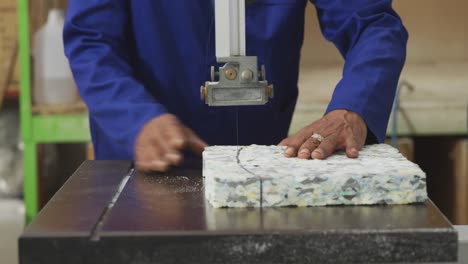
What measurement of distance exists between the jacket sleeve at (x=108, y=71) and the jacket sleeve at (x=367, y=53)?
1.20ft

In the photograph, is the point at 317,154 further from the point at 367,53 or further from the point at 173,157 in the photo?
the point at 367,53

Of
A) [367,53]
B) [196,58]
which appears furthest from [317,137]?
[196,58]

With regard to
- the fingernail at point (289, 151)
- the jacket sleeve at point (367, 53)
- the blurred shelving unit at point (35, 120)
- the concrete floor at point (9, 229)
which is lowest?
the concrete floor at point (9, 229)

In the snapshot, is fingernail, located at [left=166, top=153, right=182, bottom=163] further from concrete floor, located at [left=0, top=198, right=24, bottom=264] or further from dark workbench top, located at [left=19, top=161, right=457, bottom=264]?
concrete floor, located at [left=0, top=198, right=24, bottom=264]

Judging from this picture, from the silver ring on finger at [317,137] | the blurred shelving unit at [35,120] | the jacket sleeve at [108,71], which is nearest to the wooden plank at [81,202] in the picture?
the jacket sleeve at [108,71]

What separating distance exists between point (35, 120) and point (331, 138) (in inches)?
65.5

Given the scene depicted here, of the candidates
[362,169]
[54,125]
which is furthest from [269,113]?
[54,125]

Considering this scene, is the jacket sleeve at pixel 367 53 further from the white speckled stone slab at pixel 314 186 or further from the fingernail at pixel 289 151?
the white speckled stone slab at pixel 314 186

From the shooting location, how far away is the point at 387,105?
5.31ft

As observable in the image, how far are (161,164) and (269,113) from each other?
0.50 metres

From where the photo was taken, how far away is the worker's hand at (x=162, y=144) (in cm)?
143

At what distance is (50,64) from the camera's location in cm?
287

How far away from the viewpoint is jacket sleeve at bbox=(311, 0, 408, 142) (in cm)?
157

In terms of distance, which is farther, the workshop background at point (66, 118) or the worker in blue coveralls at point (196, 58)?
the workshop background at point (66, 118)
